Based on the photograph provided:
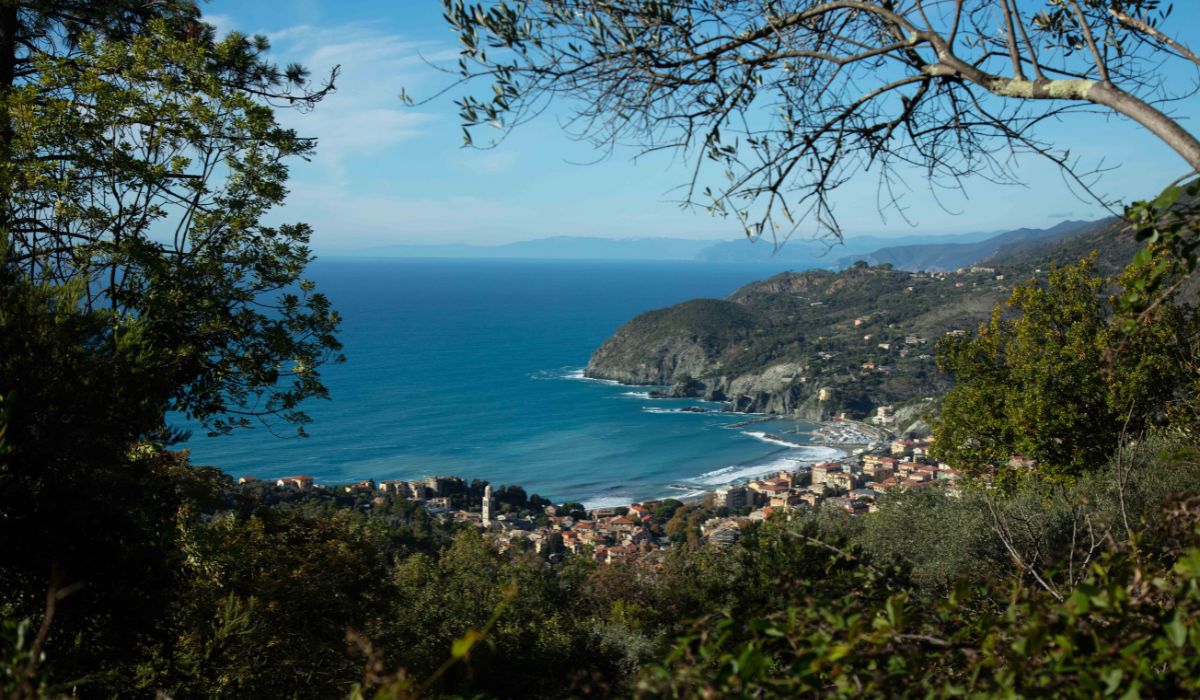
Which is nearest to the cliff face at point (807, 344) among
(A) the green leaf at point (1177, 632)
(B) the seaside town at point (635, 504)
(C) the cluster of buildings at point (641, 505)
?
(B) the seaside town at point (635, 504)

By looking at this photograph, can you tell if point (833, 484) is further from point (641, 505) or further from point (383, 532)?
point (383, 532)

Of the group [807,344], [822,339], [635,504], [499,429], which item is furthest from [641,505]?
[822,339]

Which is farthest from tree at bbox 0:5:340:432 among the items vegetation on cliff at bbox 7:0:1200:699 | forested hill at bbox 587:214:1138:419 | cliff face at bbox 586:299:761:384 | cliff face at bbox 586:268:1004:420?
cliff face at bbox 586:299:761:384

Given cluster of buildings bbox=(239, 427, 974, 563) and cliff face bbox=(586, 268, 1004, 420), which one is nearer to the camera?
cluster of buildings bbox=(239, 427, 974, 563)

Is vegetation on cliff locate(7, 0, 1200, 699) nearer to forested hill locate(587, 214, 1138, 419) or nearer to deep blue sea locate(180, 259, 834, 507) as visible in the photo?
deep blue sea locate(180, 259, 834, 507)

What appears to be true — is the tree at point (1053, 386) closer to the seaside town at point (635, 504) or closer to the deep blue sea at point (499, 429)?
the seaside town at point (635, 504)
